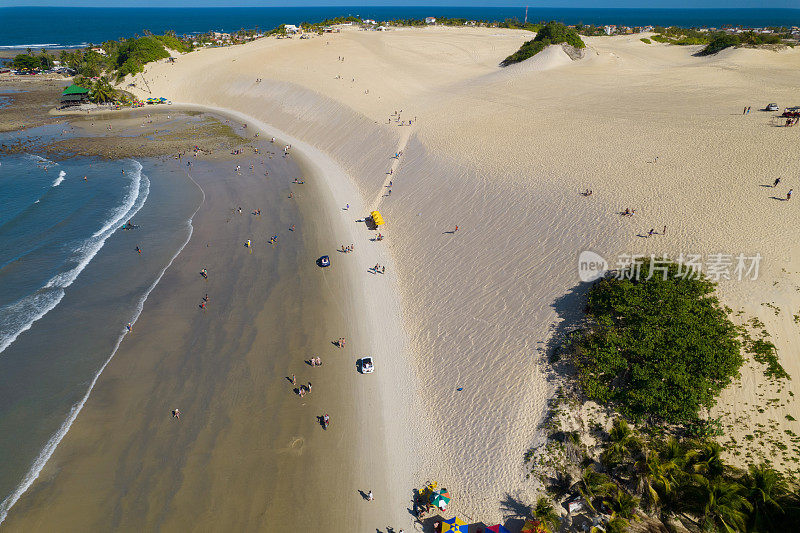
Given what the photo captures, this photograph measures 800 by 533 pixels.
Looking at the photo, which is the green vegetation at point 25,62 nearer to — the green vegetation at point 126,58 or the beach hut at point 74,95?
the green vegetation at point 126,58

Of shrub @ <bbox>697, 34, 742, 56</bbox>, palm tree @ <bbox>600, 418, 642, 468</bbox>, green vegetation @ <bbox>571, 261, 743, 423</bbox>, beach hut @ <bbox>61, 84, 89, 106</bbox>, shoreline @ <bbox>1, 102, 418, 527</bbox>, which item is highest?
shrub @ <bbox>697, 34, 742, 56</bbox>

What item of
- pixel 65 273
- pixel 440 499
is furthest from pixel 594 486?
pixel 65 273

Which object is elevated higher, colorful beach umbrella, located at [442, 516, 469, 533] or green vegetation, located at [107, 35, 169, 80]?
green vegetation, located at [107, 35, 169, 80]

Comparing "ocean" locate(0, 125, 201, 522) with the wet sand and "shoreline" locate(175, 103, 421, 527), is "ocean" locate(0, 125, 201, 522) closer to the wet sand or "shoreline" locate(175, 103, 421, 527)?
the wet sand

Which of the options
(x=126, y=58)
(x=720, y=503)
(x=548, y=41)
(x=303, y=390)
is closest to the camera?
(x=720, y=503)
